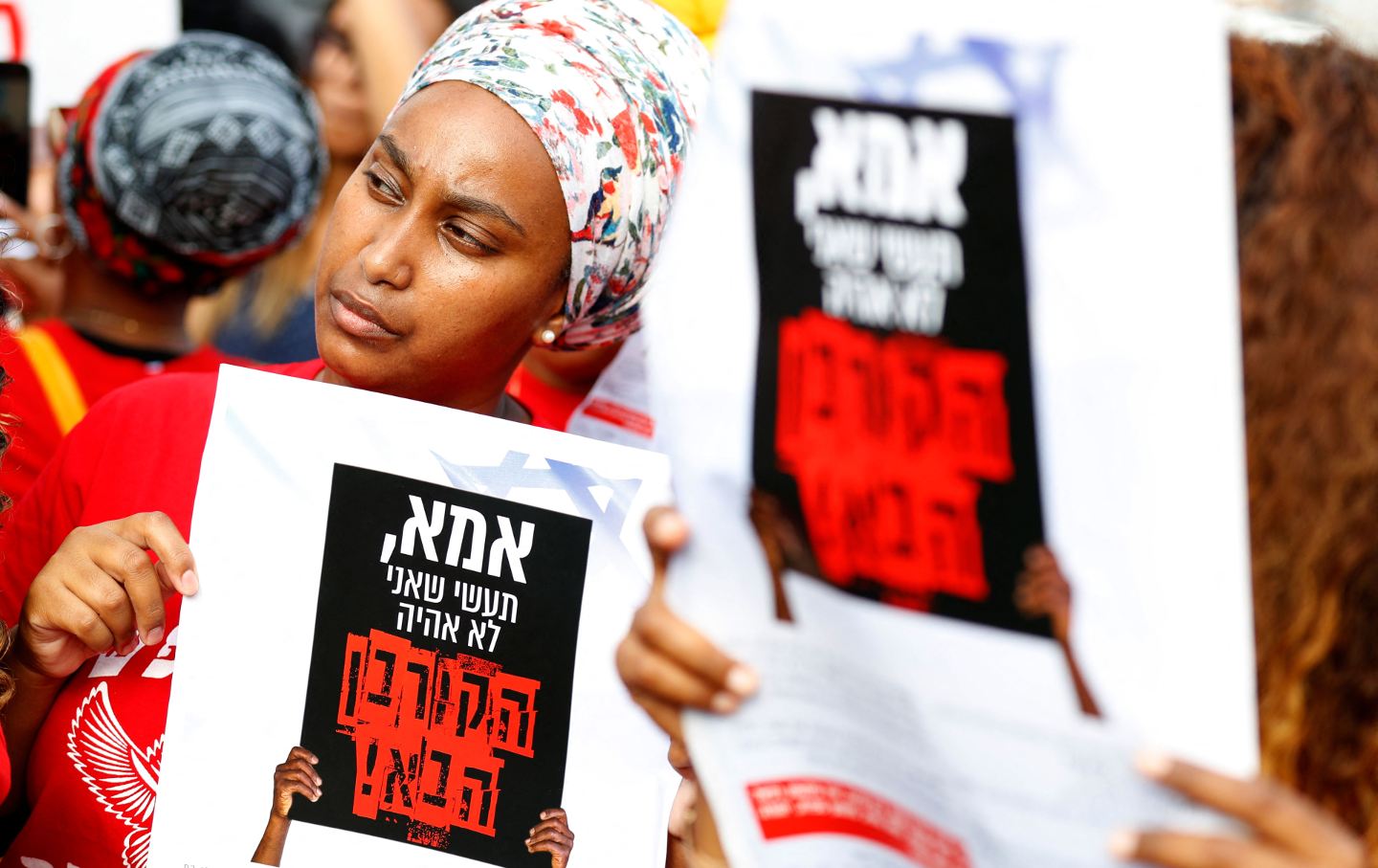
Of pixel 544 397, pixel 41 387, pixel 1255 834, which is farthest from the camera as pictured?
pixel 544 397

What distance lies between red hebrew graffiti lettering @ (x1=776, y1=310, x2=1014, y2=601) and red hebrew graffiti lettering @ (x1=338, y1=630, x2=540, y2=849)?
475 mm

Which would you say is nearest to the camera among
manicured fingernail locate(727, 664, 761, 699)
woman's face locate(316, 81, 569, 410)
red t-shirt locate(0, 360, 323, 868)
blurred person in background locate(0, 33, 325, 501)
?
manicured fingernail locate(727, 664, 761, 699)

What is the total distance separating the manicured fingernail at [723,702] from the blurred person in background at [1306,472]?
265 millimetres

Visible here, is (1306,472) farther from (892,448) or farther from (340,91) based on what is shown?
(340,91)

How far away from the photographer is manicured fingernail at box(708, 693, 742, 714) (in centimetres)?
90

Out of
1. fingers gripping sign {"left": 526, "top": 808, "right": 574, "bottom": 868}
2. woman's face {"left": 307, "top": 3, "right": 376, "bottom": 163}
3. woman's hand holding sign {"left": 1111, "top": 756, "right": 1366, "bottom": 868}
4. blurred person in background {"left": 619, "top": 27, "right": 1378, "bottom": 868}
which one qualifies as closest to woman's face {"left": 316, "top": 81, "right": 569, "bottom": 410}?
fingers gripping sign {"left": 526, "top": 808, "right": 574, "bottom": 868}

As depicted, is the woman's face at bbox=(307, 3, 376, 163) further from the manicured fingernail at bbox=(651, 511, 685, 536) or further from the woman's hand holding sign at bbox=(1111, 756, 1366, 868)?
the woman's hand holding sign at bbox=(1111, 756, 1366, 868)

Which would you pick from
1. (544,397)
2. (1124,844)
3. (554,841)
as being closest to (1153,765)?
(1124,844)

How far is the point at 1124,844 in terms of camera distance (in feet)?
2.58

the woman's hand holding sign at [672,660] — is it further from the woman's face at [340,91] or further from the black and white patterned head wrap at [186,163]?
the woman's face at [340,91]

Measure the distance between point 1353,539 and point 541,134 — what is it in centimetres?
100

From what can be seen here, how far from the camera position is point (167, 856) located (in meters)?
1.25

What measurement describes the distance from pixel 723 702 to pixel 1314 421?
42 cm

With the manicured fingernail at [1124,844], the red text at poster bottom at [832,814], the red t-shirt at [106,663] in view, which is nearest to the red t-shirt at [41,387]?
the red t-shirt at [106,663]
